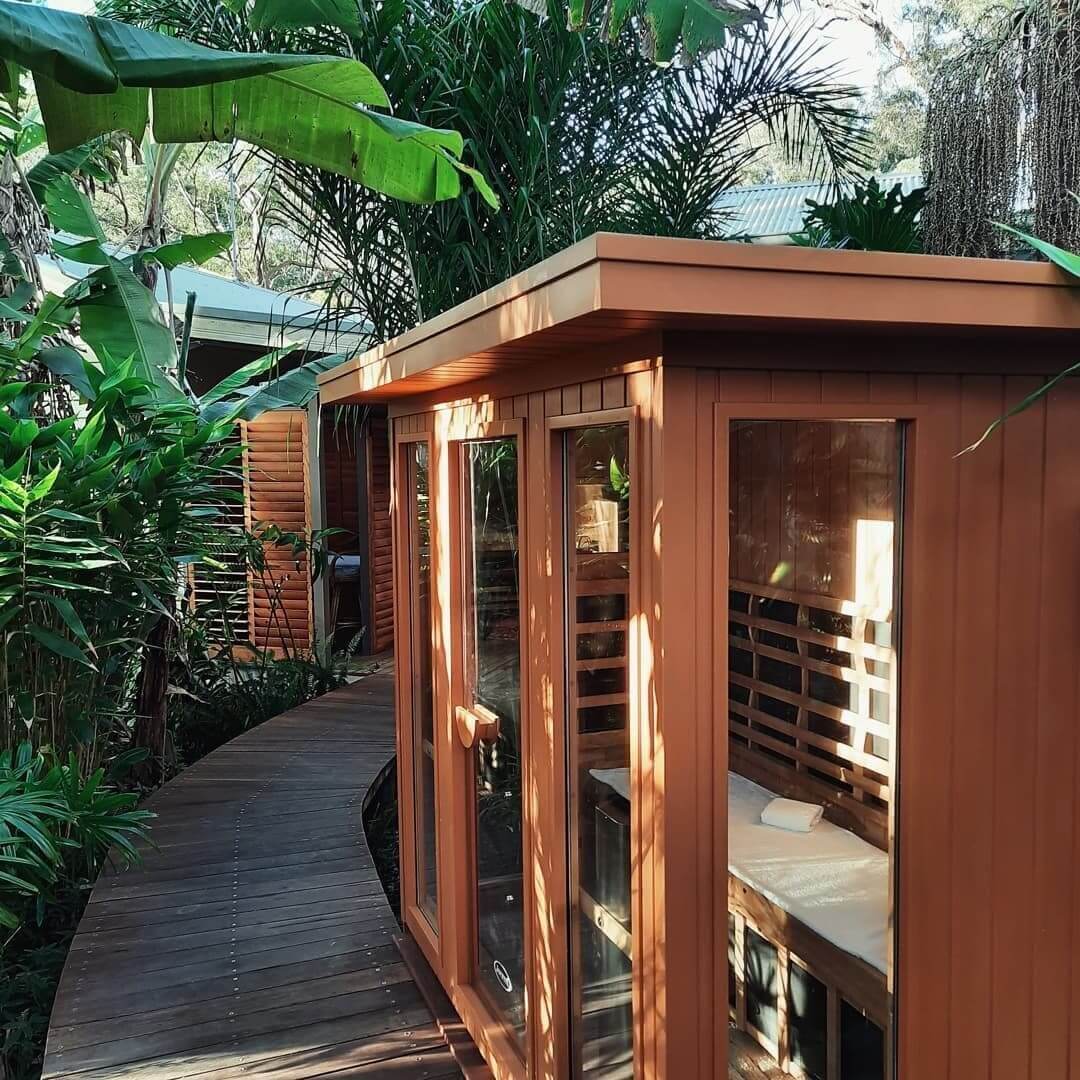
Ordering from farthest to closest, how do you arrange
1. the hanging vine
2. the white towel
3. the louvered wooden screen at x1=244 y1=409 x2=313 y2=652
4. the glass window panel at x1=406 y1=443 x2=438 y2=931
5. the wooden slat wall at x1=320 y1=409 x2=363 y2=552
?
the wooden slat wall at x1=320 y1=409 x2=363 y2=552 < the louvered wooden screen at x1=244 y1=409 x2=313 y2=652 < the glass window panel at x1=406 y1=443 x2=438 y2=931 < the hanging vine < the white towel

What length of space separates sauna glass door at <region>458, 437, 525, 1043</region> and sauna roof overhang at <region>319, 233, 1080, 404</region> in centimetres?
82

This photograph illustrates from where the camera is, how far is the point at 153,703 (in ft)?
18.0

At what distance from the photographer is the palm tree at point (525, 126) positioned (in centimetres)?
478

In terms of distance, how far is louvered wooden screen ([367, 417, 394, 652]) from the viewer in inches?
361

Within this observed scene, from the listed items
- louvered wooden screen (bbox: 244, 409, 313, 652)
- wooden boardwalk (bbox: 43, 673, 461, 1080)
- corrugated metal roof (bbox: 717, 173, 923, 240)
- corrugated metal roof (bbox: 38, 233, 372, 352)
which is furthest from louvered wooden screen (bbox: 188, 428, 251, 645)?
corrugated metal roof (bbox: 717, 173, 923, 240)

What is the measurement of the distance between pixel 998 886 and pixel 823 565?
2.75ft

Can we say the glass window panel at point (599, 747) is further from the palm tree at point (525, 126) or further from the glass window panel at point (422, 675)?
the palm tree at point (525, 126)

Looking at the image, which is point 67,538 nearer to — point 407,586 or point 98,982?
point 407,586

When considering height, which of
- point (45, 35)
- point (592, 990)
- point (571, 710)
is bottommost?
point (592, 990)

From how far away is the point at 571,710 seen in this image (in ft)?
7.73

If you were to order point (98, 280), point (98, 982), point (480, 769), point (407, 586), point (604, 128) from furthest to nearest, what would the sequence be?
point (604, 128), point (98, 280), point (407, 586), point (98, 982), point (480, 769)

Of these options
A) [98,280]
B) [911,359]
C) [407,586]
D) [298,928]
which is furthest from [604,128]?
[298,928]

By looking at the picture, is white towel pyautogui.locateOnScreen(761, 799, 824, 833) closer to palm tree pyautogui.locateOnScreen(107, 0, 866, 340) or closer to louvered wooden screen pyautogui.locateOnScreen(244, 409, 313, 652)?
palm tree pyautogui.locateOnScreen(107, 0, 866, 340)

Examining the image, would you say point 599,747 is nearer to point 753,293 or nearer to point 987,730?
point 987,730
